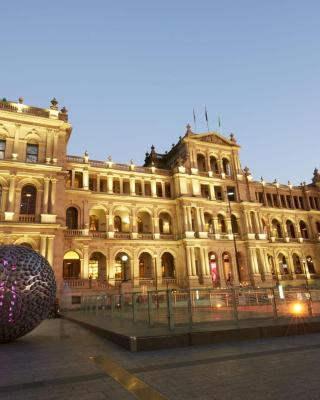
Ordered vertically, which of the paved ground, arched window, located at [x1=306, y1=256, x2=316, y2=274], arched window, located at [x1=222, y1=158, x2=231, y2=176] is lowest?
the paved ground

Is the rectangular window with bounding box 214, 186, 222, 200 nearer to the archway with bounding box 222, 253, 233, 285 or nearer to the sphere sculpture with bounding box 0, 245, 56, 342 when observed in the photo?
the archway with bounding box 222, 253, 233, 285

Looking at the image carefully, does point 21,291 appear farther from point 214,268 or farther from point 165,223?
point 214,268

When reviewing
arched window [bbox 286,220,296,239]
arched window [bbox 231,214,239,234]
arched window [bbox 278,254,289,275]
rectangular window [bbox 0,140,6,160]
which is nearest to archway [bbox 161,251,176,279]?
arched window [bbox 231,214,239,234]

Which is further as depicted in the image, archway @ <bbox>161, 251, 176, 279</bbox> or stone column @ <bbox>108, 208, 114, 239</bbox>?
archway @ <bbox>161, 251, 176, 279</bbox>

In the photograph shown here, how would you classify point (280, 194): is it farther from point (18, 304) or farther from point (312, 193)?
point (18, 304)

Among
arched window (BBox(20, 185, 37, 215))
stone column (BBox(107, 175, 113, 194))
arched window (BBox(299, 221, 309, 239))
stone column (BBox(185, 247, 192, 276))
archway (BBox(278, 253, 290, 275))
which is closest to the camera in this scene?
arched window (BBox(20, 185, 37, 215))

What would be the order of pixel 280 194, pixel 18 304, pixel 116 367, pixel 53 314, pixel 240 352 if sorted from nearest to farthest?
pixel 116 367 → pixel 240 352 → pixel 18 304 → pixel 53 314 → pixel 280 194

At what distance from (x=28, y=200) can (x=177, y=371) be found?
2597 centimetres

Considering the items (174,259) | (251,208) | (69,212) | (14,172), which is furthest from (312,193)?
(14,172)

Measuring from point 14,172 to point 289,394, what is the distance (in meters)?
28.3

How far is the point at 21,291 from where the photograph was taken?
8.22 m

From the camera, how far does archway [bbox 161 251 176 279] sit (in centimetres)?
3919

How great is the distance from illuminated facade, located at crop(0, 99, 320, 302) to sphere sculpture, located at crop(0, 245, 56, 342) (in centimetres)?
1815

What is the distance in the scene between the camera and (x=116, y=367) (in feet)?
19.9
